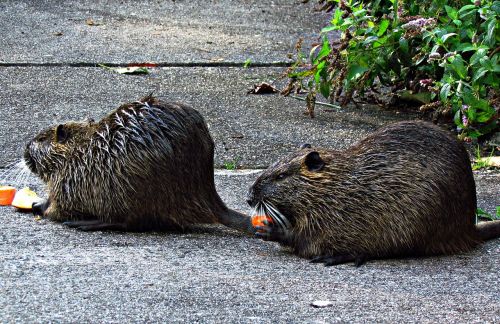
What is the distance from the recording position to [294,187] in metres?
5.07

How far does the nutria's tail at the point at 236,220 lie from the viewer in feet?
17.2

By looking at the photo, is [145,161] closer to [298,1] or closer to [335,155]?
[335,155]

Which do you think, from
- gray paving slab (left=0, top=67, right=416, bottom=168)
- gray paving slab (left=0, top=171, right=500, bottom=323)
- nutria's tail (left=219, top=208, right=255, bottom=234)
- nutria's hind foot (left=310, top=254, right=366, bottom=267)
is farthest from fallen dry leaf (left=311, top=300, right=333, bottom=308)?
gray paving slab (left=0, top=67, right=416, bottom=168)

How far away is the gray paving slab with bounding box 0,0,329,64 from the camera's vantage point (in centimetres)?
903

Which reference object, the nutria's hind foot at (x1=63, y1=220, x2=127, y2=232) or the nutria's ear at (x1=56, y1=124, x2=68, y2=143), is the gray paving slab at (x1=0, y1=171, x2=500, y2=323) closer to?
the nutria's hind foot at (x1=63, y1=220, x2=127, y2=232)

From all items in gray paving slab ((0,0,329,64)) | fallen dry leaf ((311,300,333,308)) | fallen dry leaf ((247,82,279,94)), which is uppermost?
gray paving slab ((0,0,329,64))

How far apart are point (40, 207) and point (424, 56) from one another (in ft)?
9.47

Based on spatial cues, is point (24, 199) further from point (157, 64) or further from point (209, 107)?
point (157, 64)

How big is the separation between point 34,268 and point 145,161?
93cm

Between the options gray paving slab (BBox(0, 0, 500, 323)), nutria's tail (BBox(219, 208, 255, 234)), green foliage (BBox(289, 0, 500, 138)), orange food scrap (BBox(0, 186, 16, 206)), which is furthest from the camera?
green foliage (BBox(289, 0, 500, 138))

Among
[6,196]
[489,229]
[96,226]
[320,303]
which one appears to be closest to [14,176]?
[6,196]

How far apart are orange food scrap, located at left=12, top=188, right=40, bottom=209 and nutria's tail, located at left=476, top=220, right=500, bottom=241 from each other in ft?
8.10

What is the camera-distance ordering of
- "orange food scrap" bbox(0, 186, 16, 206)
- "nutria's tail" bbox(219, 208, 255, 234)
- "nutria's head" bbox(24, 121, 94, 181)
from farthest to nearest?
"orange food scrap" bbox(0, 186, 16, 206), "nutria's head" bbox(24, 121, 94, 181), "nutria's tail" bbox(219, 208, 255, 234)

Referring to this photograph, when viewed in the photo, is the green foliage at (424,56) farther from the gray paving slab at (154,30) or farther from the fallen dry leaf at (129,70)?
the gray paving slab at (154,30)
